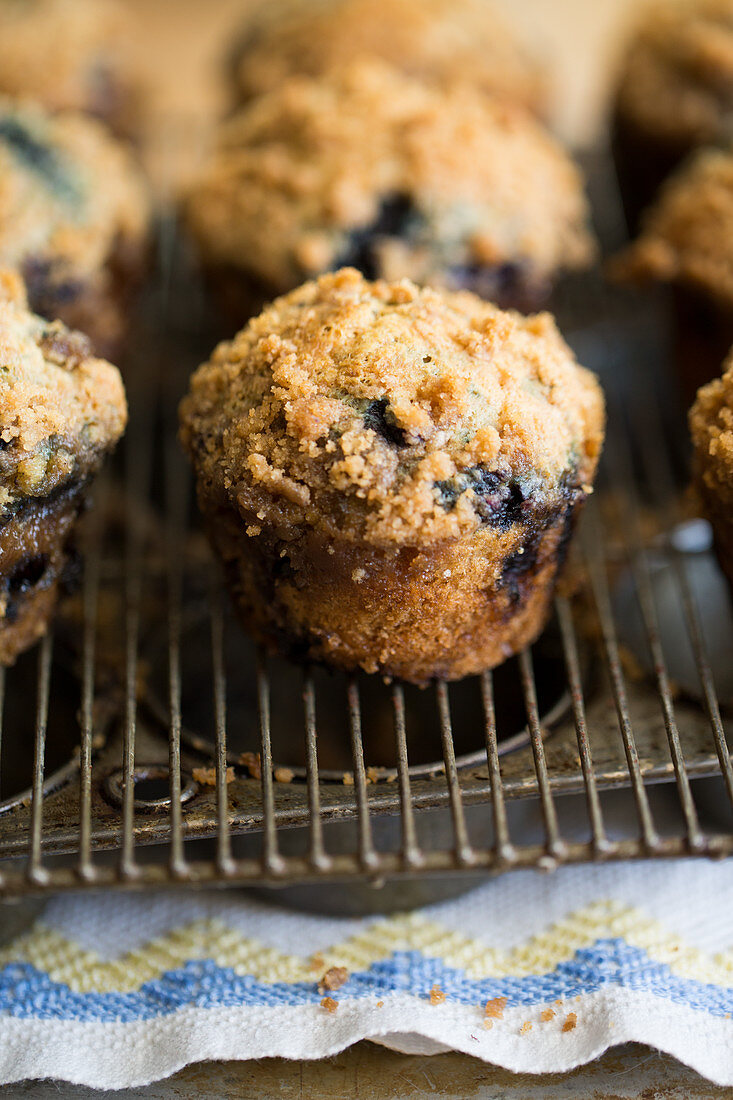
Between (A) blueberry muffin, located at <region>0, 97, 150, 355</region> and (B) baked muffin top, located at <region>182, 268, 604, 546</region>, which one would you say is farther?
(A) blueberry muffin, located at <region>0, 97, 150, 355</region>

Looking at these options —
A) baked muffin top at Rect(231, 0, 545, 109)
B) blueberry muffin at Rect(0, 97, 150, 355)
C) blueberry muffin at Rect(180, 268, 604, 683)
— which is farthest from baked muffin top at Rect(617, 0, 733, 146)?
blueberry muffin at Rect(0, 97, 150, 355)

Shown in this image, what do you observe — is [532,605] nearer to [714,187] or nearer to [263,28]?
[714,187]

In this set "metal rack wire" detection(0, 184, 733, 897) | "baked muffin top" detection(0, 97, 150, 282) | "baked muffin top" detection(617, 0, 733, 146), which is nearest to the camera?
"metal rack wire" detection(0, 184, 733, 897)

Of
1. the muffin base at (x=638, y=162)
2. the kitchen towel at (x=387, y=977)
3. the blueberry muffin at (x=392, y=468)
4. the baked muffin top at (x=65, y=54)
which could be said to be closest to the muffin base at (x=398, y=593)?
the blueberry muffin at (x=392, y=468)

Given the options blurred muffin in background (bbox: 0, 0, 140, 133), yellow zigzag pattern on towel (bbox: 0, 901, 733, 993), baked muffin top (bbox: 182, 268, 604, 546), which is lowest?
yellow zigzag pattern on towel (bbox: 0, 901, 733, 993)

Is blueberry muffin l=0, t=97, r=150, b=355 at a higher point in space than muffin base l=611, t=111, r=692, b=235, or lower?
lower

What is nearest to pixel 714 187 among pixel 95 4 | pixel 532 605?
pixel 532 605

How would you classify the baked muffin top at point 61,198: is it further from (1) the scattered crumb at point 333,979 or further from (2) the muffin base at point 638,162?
(1) the scattered crumb at point 333,979

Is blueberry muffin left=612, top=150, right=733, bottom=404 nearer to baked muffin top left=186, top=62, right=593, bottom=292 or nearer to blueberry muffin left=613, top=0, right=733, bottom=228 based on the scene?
baked muffin top left=186, top=62, right=593, bottom=292
